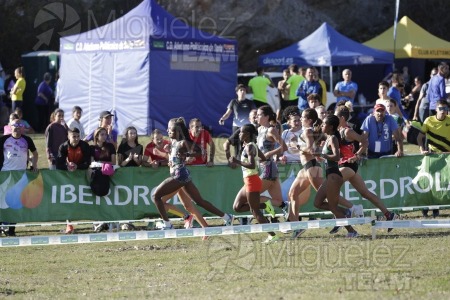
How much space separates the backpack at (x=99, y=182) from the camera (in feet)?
52.5

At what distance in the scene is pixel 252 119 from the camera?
58.5 ft

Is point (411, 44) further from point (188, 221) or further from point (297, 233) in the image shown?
point (297, 233)

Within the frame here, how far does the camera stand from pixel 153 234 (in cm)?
1250

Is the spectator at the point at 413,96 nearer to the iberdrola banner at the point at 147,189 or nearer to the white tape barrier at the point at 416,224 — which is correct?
the iberdrola banner at the point at 147,189

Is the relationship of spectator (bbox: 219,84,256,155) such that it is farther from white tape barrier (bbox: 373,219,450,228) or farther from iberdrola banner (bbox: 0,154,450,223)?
white tape barrier (bbox: 373,219,450,228)

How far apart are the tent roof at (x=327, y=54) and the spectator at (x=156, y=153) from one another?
40.0 feet

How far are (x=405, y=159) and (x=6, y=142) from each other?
614cm

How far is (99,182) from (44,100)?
13922 millimetres

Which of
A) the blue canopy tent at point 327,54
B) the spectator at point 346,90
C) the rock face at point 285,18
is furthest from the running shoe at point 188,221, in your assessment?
the rock face at point 285,18

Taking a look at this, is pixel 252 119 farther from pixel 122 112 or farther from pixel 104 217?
pixel 122 112

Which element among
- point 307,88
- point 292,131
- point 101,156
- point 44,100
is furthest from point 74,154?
point 44,100

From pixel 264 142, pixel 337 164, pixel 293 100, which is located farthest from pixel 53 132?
pixel 293 100

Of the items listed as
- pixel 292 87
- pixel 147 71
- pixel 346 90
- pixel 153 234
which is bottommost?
pixel 153 234

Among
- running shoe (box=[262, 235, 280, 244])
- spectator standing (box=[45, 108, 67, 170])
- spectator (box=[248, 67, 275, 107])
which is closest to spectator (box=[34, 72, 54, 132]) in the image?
spectator (box=[248, 67, 275, 107])
